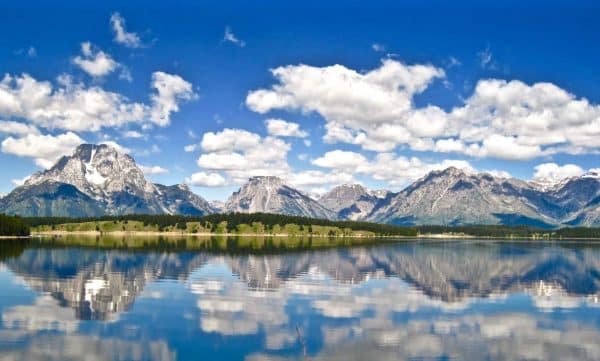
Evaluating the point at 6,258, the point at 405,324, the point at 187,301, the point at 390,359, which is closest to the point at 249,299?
the point at 187,301

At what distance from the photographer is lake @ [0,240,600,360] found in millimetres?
45094

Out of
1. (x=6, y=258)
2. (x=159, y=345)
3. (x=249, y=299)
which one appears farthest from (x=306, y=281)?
(x=6, y=258)

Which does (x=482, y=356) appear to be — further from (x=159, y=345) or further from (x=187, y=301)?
(x=187, y=301)

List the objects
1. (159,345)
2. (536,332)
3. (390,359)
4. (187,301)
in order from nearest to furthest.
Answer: (390,359), (159,345), (536,332), (187,301)

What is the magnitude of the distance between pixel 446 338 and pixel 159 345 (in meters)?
25.3

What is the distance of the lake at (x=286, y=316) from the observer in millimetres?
45094

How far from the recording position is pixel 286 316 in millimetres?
60406

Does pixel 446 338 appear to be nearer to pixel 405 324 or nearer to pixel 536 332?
pixel 405 324

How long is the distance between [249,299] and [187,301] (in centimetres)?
811

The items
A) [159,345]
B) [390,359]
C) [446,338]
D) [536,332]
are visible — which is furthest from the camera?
[536,332]

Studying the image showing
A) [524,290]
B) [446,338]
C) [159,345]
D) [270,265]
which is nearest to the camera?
[159,345]

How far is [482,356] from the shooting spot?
147 ft

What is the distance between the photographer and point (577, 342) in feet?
168

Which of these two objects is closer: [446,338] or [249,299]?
[446,338]
